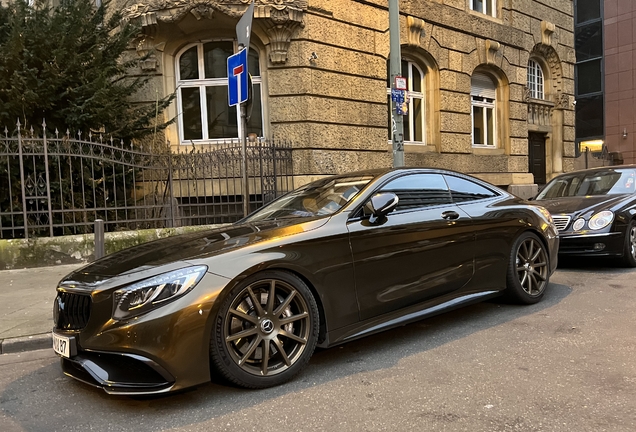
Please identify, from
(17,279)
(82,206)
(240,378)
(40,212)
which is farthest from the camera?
(82,206)

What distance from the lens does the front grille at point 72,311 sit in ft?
10.0

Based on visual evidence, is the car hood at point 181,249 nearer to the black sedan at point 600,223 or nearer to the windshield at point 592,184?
the black sedan at point 600,223

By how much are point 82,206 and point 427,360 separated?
6818 mm

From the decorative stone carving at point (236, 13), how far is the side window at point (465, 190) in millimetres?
6548

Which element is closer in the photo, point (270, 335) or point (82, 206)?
point (270, 335)

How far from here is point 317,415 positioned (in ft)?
9.41

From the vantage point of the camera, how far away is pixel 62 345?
10.1 ft

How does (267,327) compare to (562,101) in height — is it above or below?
below

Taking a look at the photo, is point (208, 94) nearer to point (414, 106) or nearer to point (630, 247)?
point (414, 106)

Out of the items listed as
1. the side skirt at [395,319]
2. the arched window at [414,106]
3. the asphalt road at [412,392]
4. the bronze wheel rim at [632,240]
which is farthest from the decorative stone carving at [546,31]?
the side skirt at [395,319]

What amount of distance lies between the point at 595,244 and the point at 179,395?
18.7ft

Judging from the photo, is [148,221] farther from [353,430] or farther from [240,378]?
[353,430]

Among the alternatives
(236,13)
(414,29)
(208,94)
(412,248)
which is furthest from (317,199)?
(414,29)

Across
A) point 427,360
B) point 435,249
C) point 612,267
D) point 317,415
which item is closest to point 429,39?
point 612,267
